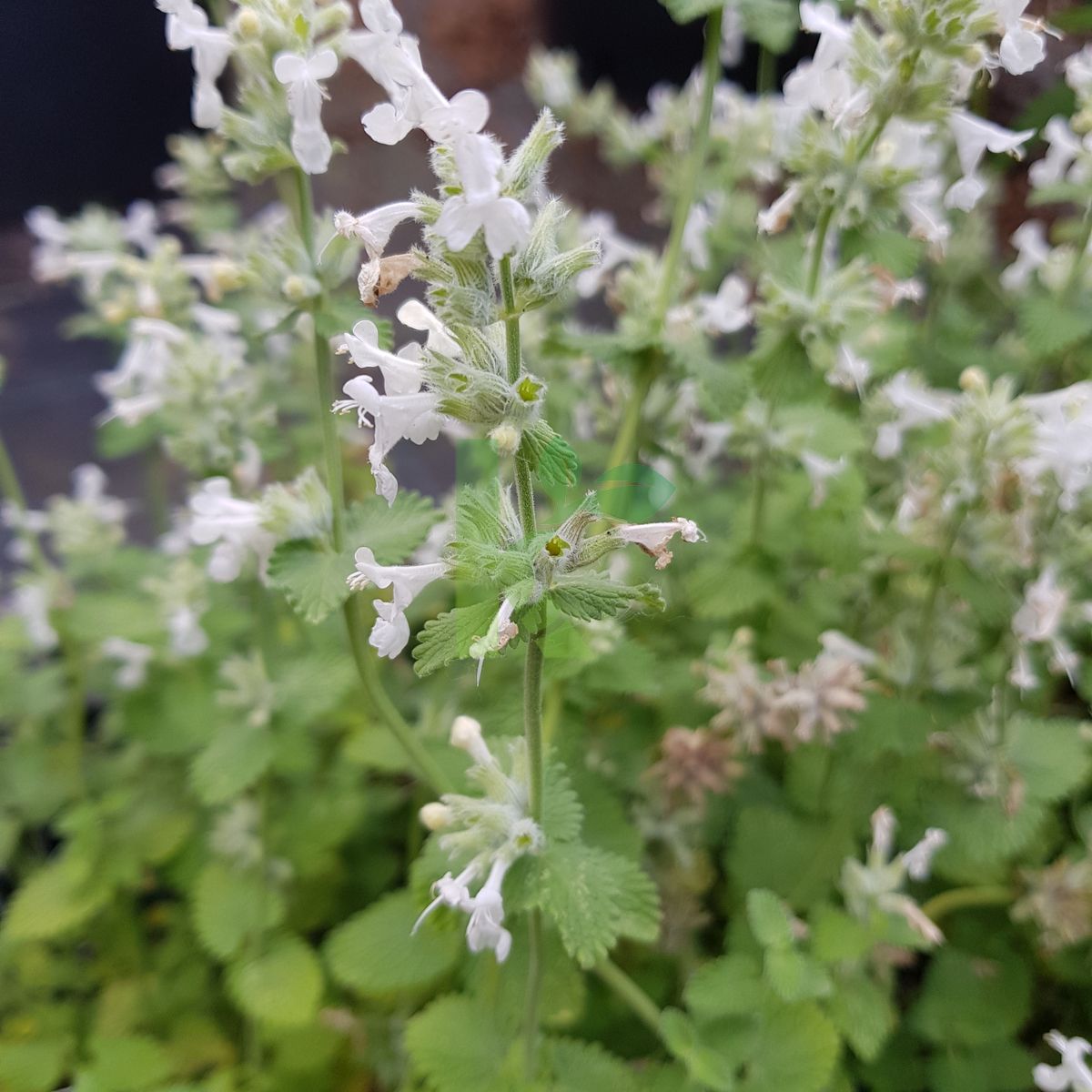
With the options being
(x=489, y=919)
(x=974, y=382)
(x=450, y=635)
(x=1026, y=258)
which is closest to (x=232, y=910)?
(x=489, y=919)

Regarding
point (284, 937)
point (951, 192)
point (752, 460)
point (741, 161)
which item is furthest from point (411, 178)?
point (284, 937)

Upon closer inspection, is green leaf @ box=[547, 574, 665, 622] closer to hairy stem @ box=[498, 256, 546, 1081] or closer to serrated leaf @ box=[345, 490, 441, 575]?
hairy stem @ box=[498, 256, 546, 1081]

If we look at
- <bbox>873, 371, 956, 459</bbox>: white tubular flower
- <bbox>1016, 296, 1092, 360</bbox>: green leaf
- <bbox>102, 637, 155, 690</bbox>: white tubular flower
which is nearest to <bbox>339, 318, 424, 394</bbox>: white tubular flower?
<bbox>873, 371, 956, 459</bbox>: white tubular flower

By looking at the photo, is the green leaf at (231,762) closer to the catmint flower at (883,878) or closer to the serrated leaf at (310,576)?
the serrated leaf at (310,576)

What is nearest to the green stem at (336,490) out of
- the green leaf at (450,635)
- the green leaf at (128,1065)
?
the green leaf at (450,635)

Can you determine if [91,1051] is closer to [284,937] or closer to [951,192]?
[284,937]

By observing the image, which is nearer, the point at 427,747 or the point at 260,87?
the point at 260,87
